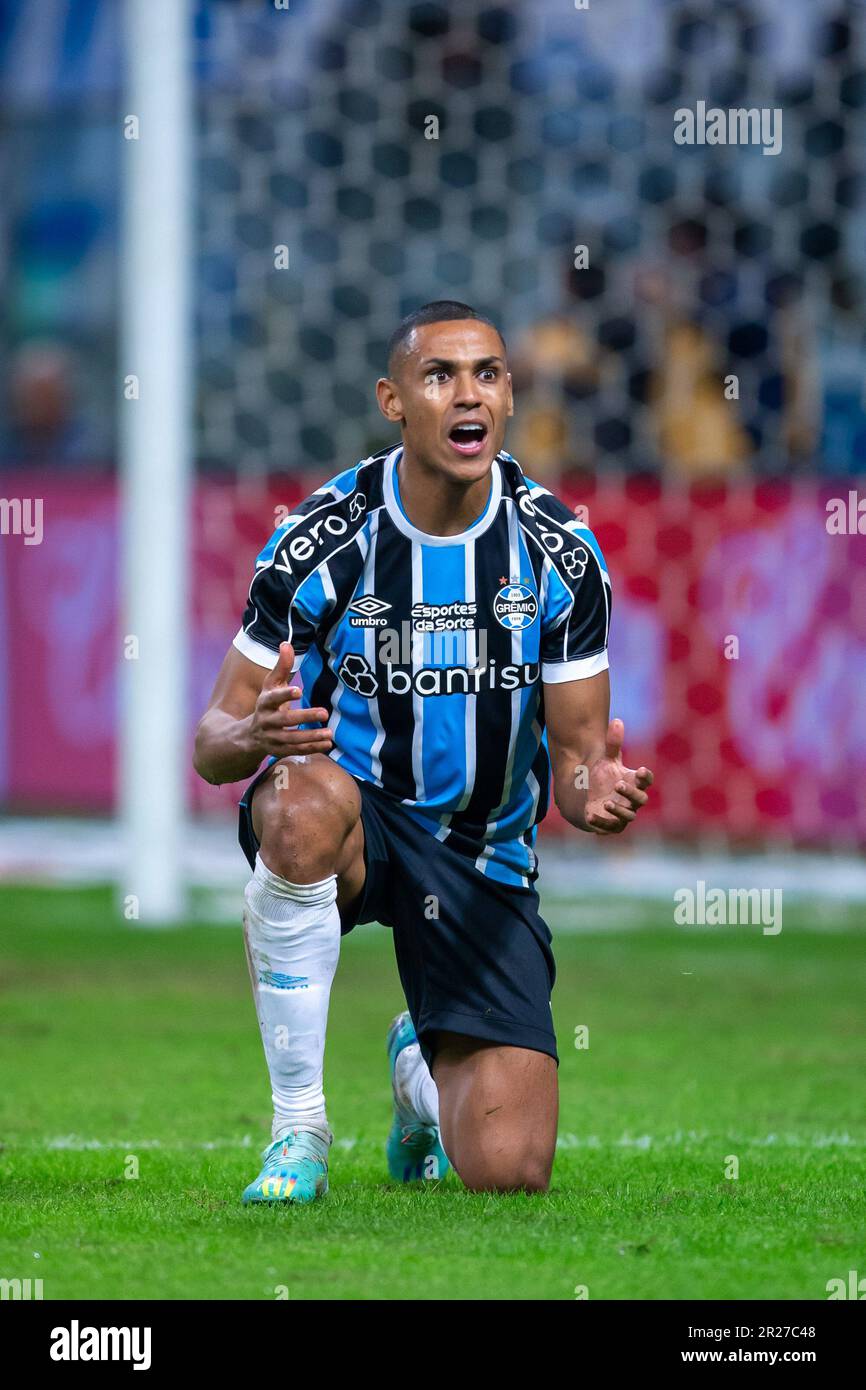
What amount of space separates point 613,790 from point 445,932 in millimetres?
585

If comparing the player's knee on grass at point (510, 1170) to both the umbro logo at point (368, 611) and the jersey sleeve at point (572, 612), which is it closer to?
the jersey sleeve at point (572, 612)

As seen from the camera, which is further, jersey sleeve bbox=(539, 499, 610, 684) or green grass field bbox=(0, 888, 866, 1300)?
jersey sleeve bbox=(539, 499, 610, 684)

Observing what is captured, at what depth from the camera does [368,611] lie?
14.3ft

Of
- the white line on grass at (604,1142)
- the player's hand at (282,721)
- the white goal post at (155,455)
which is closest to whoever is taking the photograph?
the player's hand at (282,721)

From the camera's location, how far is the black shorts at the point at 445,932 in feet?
14.3

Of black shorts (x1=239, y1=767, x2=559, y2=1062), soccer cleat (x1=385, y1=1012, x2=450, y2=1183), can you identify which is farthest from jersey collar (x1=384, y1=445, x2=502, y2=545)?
soccer cleat (x1=385, y1=1012, x2=450, y2=1183)

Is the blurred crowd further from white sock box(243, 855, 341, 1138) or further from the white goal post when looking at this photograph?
white sock box(243, 855, 341, 1138)

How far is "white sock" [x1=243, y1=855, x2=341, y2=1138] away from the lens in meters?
4.10

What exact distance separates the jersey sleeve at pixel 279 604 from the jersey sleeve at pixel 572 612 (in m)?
0.45

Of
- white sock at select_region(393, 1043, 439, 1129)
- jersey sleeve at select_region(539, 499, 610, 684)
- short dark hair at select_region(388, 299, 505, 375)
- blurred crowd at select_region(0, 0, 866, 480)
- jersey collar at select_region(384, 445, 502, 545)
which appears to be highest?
blurred crowd at select_region(0, 0, 866, 480)

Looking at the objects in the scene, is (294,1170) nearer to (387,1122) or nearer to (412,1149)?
(412,1149)

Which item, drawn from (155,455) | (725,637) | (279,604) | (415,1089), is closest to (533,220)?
(725,637)

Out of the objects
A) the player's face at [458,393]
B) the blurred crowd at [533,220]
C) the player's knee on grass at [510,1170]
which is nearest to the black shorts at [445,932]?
the player's knee on grass at [510,1170]

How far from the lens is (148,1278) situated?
328 cm
